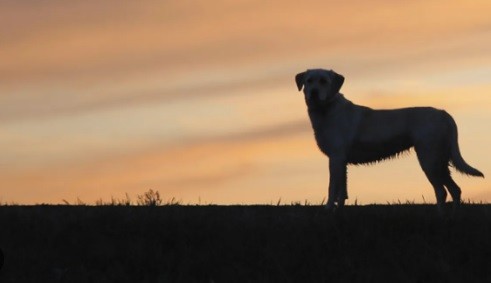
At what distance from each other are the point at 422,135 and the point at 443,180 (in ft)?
2.66

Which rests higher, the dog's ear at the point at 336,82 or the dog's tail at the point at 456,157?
the dog's ear at the point at 336,82

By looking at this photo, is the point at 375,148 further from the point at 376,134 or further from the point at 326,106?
the point at 326,106

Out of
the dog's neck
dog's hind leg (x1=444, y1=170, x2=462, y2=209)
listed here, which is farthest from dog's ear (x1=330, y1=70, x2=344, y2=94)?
dog's hind leg (x1=444, y1=170, x2=462, y2=209)

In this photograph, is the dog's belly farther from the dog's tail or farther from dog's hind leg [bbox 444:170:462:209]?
dog's hind leg [bbox 444:170:462:209]

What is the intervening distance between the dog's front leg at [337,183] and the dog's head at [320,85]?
2.92 ft

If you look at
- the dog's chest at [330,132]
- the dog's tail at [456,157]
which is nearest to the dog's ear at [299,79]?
the dog's chest at [330,132]

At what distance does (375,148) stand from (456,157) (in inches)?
46.2

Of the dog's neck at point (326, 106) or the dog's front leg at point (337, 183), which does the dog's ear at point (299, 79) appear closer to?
the dog's neck at point (326, 106)

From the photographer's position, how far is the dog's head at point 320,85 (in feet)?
41.8
